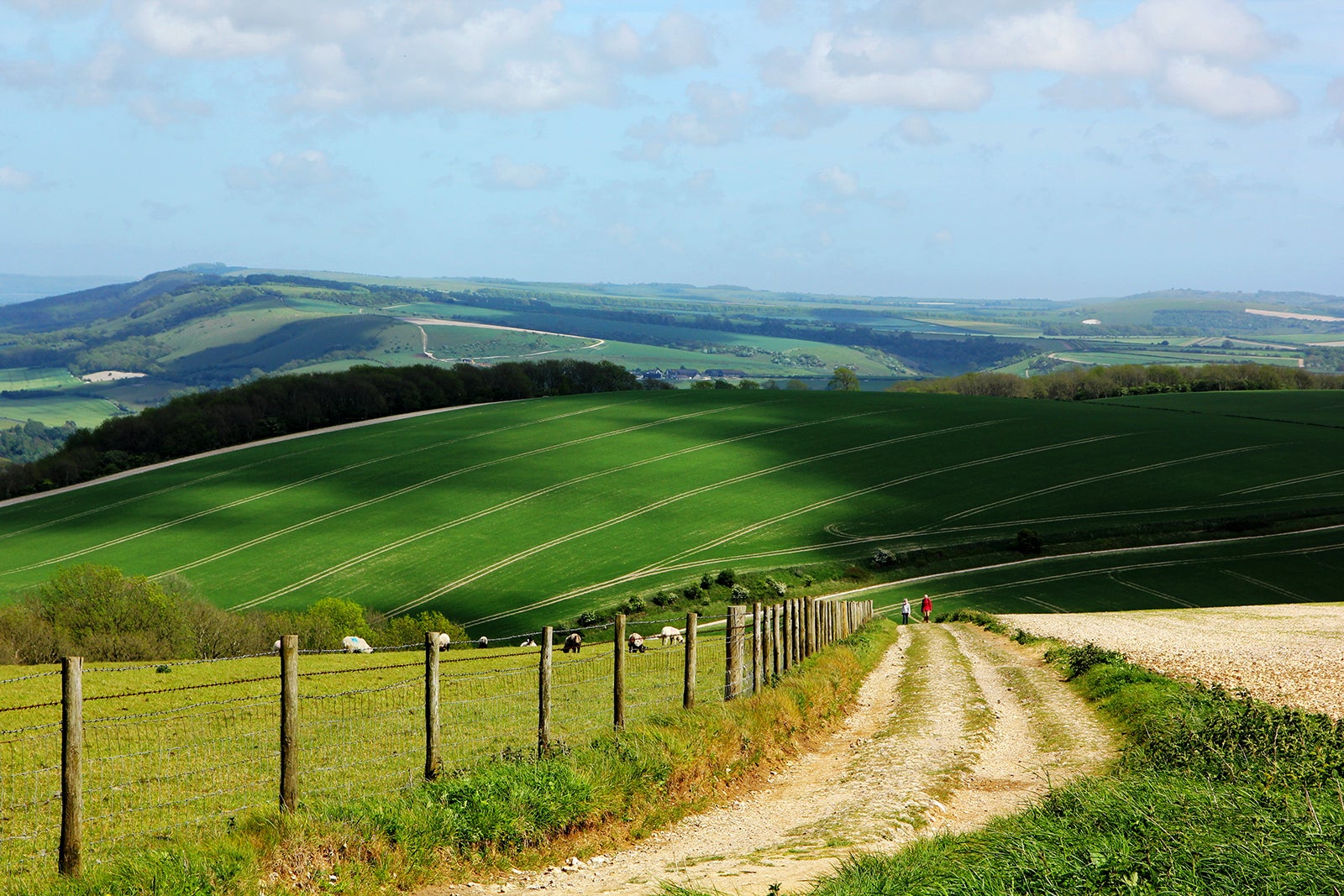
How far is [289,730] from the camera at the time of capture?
459 inches

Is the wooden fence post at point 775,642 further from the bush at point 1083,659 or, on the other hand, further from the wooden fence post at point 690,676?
the bush at point 1083,659

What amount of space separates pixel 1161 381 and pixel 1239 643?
12583 centimetres

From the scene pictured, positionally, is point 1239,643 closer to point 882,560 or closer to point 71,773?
point 71,773

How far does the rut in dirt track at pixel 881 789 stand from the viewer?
11141 millimetres

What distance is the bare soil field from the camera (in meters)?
21.4

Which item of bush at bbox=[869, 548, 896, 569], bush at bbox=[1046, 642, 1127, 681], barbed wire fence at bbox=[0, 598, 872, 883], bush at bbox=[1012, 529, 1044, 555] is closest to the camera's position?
barbed wire fence at bbox=[0, 598, 872, 883]

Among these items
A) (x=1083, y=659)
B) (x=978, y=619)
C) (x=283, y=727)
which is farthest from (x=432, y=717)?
(x=978, y=619)

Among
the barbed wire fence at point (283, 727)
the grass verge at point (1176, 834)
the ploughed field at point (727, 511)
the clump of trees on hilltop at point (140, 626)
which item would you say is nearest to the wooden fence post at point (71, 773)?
the barbed wire fence at point (283, 727)

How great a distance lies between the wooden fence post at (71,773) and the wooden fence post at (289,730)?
1.96 m

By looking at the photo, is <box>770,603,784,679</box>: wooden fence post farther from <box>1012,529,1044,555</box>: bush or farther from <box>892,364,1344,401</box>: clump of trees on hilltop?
<box>892,364,1344,401</box>: clump of trees on hilltop

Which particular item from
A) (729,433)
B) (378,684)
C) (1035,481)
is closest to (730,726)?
(378,684)

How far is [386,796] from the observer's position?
11898 millimetres

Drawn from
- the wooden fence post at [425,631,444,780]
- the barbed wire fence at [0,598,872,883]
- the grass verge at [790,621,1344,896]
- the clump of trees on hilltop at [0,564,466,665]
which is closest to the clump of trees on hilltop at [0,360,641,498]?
the clump of trees on hilltop at [0,564,466,665]

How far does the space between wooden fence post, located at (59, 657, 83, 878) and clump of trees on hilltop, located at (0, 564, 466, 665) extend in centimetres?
2737
